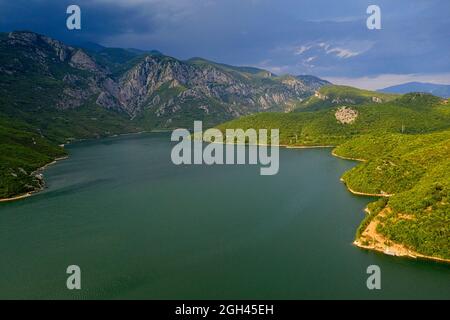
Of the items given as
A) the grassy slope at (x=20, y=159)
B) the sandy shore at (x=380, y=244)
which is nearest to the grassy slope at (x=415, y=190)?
the sandy shore at (x=380, y=244)

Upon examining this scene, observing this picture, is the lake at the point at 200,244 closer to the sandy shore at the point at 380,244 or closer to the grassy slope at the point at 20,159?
the sandy shore at the point at 380,244

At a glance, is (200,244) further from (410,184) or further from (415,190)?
(410,184)

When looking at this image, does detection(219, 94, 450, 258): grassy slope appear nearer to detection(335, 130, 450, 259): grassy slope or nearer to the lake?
detection(335, 130, 450, 259): grassy slope
